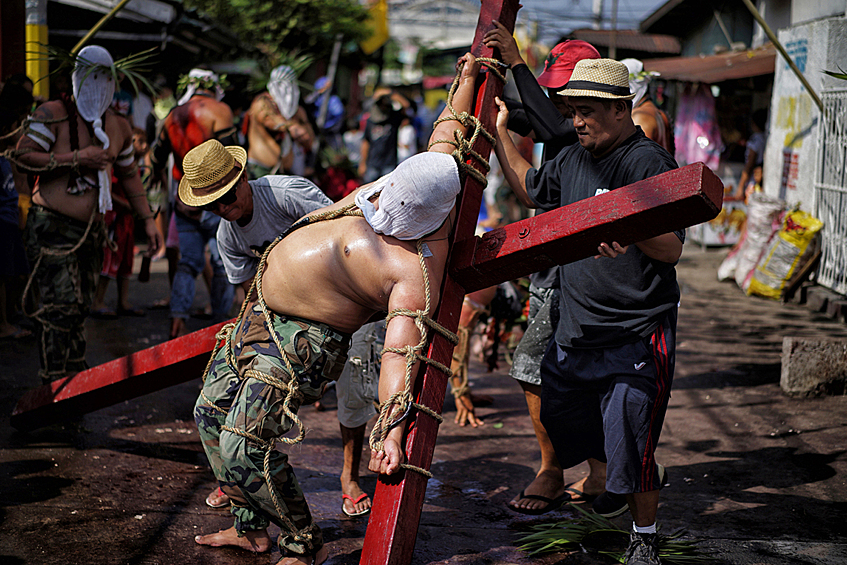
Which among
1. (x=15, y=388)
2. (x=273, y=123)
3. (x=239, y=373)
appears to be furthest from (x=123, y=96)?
(x=239, y=373)

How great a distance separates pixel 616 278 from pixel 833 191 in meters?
6.31

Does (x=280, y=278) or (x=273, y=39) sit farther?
(x=273, y=39)

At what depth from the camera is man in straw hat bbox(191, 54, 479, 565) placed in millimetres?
2465

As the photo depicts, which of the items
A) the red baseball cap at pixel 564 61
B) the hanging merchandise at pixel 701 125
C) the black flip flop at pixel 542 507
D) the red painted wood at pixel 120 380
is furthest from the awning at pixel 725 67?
the red painted wood at pixel 120 380

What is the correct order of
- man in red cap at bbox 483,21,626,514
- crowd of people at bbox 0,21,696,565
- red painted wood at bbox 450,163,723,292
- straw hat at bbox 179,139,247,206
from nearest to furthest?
1. red painted wood at bbox 450,163,723,292
2. crowd of people at bbox 0,21,696,565
3. straw hat at bbox 179,139,247,206
4. man in red cap at bbox 483,21,626,514

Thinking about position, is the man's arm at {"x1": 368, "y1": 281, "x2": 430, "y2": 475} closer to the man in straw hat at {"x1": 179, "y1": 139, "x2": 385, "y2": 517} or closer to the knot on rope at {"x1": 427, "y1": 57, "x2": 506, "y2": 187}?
the knot on rope at {"x1": 427, "y1": 57, "x2": 506, "y2": 187}

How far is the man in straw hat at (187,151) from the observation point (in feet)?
20.1

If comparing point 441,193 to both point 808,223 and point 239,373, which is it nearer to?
point 239,373

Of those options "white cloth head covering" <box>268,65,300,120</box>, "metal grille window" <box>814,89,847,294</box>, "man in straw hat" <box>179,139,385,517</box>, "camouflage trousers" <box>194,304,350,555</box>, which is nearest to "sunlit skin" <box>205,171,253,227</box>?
"man in straw hat" <box>179,139,385,517</box>

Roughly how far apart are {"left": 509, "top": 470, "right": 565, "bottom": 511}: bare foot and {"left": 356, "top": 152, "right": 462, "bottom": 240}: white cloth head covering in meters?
1.65

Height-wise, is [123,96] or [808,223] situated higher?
[123,96]

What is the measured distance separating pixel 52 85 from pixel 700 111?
9.58 metres

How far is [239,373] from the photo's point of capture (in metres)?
2.90

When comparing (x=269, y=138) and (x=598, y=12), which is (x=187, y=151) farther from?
(x=598, y=12)
